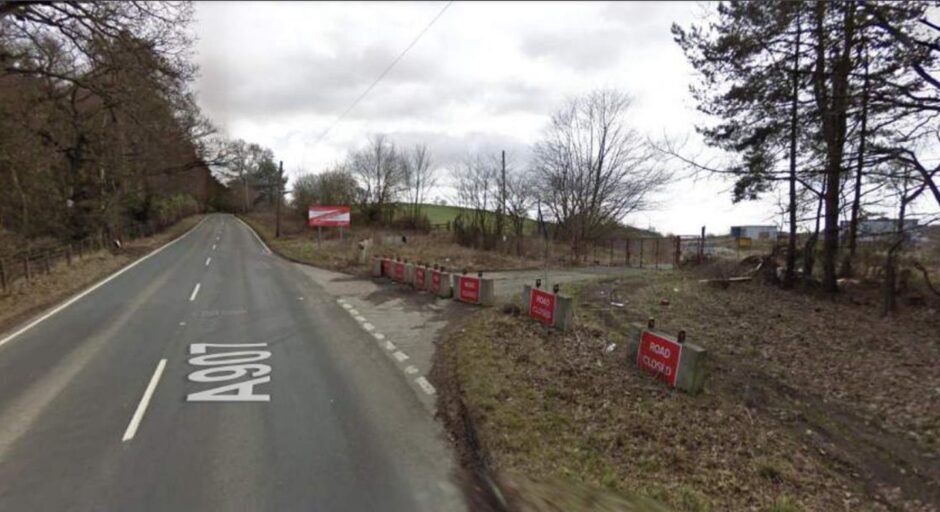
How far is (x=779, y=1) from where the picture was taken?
1071 cm

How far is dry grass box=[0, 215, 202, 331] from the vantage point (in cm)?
1202

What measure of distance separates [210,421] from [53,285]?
14046 millimetres

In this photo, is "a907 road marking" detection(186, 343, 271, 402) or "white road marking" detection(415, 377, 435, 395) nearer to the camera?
"a907 road marking" detection(186, 343, 271, 402)

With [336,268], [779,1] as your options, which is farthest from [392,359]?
[336,268]

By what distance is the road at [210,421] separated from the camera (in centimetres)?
425

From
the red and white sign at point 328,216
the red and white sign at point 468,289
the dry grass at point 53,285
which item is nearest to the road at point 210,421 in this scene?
the dry grass at point 53,285

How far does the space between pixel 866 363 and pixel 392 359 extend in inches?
334

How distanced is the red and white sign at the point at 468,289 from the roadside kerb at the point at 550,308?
2503mm

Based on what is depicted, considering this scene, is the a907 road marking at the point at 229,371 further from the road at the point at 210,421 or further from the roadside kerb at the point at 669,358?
the roadside kerb at the point at 669,358

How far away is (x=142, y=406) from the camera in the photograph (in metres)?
6.09

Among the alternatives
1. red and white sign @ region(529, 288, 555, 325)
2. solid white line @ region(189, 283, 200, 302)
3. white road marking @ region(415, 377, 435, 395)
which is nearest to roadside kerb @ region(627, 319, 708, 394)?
red and white sign @ region(529, 288, 555, 325)

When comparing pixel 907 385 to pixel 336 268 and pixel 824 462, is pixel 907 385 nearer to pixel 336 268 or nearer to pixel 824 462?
pixel 824 462

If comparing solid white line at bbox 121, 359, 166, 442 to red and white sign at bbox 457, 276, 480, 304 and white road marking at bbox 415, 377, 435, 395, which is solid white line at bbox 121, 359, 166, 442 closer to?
white road marking at bbox 415, 377, 435, 395

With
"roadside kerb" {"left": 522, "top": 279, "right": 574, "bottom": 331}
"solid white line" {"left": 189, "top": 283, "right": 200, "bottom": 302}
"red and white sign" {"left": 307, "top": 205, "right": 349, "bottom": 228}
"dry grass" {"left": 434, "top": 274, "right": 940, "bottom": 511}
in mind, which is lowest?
"dry grass" {"left": 434, "top": 274, "right": 940, "bottom": 511}
